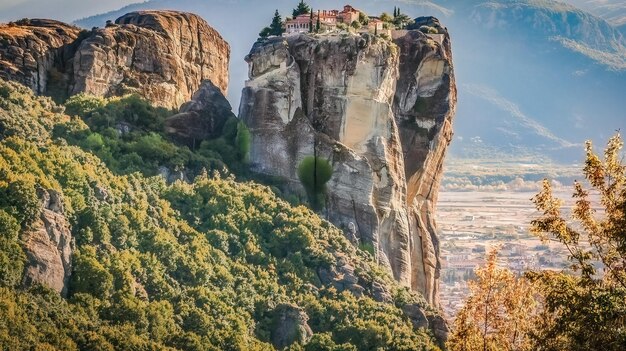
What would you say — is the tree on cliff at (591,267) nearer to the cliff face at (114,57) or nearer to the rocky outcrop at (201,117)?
the rocky outcrop at (201,117)

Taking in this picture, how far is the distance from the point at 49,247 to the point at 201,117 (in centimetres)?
2241

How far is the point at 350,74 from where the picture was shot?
216ft

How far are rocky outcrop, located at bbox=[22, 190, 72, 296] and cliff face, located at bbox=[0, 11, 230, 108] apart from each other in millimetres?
15586

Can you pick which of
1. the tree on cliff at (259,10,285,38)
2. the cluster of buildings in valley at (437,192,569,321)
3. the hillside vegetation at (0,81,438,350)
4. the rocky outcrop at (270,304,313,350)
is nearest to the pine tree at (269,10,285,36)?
the tree on cliff at (259,10,285,38)

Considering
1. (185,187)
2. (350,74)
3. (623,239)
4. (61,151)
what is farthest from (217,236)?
(623,239)

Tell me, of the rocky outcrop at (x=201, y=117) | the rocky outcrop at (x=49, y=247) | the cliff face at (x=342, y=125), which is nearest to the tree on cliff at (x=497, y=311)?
the rocky outcrop at (x=49, y=247)

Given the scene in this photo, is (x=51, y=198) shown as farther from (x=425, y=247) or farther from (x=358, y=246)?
(x=425, y=247)

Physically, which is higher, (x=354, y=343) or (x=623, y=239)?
(x=623, y=239)

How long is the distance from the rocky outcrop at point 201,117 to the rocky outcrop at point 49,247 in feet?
58.5

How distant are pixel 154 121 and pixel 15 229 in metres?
20.7

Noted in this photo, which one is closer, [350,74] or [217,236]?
[217,236]

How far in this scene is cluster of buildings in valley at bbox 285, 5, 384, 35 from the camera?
2820 inches

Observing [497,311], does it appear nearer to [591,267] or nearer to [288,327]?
[591,267]

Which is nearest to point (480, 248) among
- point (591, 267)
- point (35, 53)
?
point (35, 53)
